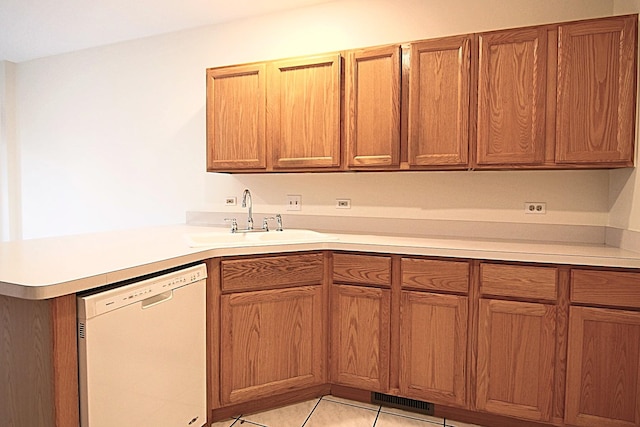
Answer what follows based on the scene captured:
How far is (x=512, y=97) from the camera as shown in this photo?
2.06m

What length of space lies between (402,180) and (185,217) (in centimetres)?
179

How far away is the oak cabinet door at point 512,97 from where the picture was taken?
79.5 inches

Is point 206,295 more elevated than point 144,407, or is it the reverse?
point 206,295

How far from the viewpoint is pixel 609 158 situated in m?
1.94

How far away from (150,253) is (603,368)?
211 centimetres

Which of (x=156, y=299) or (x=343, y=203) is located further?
(x=343, y=203)

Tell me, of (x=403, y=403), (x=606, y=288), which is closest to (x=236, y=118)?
(x=403, y=403)

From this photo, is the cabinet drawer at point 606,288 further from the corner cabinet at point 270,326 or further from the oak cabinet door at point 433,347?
the corner cabinet at point 270,326

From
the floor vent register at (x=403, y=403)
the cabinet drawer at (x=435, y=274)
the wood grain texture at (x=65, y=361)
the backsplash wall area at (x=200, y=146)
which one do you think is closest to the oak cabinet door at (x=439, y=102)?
the backsplash wall area at (x=200, y=146)

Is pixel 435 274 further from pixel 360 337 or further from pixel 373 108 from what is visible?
pixel 373 108

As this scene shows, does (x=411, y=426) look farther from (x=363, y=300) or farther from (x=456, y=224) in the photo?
(x=456, y=224)

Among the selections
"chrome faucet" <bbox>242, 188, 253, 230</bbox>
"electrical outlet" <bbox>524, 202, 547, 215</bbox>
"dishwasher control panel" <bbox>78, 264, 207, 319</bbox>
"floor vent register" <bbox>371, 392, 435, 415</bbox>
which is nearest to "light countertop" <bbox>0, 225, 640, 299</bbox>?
"dishwasher control panel" <bbox>78, 264, 207, 319</bbox>

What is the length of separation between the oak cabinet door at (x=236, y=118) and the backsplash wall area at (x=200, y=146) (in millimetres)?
357

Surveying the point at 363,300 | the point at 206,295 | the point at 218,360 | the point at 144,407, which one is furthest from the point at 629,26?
the point at 144,407
